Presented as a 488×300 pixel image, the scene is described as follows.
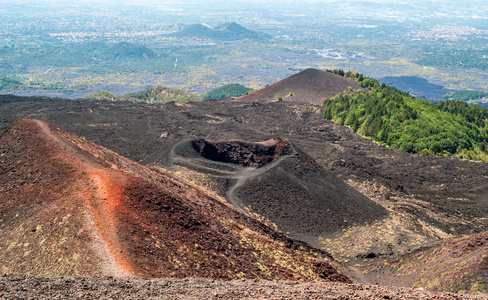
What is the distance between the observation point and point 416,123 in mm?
63156

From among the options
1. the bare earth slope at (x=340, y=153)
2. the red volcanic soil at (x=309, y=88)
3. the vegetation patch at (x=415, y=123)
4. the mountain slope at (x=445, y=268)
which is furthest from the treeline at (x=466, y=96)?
the mountain slope at (x=445, y=268)

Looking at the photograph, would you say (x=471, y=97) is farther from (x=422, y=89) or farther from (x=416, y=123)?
(x=416, y=123)

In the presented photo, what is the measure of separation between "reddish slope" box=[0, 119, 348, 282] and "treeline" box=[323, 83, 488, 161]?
39.6 metres

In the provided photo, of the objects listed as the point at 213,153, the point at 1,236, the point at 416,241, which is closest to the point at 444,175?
the point at 416,241

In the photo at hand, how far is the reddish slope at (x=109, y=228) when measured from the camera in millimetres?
16906

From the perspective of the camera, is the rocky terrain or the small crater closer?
the rocky terrain

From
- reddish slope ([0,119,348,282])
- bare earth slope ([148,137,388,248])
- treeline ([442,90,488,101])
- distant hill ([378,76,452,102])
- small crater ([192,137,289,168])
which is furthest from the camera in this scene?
distant hill ([378,76,452,102])

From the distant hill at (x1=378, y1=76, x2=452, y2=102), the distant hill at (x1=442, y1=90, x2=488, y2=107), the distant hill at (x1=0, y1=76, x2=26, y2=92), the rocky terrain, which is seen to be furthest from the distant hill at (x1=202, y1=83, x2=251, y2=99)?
the distant hill at (x1=442, y1=90, x2=488, y2=107)

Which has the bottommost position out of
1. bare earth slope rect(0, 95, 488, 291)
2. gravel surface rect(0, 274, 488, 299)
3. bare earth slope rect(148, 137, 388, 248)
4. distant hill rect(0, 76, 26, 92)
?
distant hill rect(0, 76, 26, 92)

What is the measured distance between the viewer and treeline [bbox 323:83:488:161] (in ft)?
191

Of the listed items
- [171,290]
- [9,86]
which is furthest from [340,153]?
[9,86]

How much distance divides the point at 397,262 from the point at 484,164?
101ft

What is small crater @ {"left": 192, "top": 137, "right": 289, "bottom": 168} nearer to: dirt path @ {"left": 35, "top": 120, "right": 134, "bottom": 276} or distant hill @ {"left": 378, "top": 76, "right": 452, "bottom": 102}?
dirt path @ {"left": 35, "top": 120, "right": 134, "bottom": 276}

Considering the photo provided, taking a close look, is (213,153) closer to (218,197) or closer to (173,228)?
(218,197)
